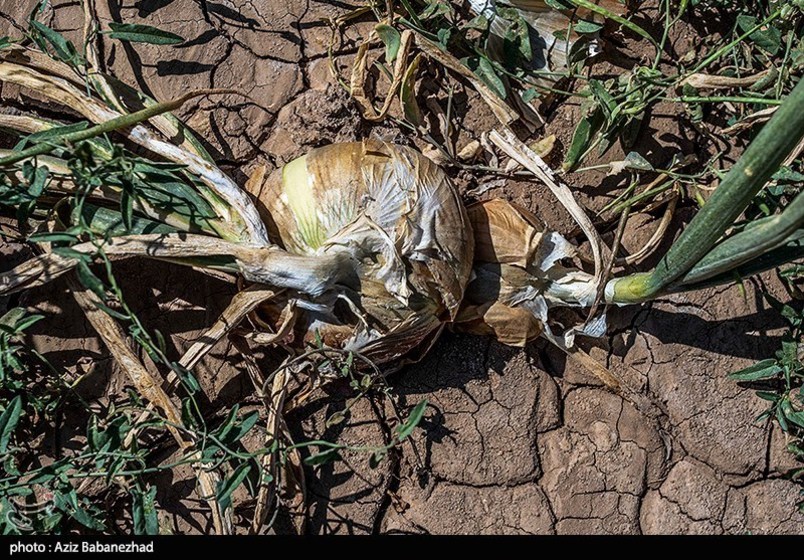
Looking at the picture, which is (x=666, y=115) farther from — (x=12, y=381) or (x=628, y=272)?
(x=12, y=381)

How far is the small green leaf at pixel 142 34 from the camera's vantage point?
2.05 m

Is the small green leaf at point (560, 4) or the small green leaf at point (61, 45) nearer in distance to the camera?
the small green leaf at point (61, 45)

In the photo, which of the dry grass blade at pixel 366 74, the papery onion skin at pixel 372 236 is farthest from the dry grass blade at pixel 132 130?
the dry grass blade at pixel 366 74

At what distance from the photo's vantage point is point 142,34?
2.07 m

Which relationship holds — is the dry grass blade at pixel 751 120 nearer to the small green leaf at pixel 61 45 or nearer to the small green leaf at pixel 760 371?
the small green leaf at pixel 760 371

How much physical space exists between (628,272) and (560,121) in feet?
1.45

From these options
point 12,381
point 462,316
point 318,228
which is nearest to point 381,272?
point 318,228

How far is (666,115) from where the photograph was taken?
92.0 inches

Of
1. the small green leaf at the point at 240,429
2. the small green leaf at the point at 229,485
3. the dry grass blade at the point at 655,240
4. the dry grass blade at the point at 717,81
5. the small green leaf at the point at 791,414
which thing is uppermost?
the dry grass blade at the point at 717,81

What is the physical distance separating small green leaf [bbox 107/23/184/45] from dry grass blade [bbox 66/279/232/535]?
1.94 ft

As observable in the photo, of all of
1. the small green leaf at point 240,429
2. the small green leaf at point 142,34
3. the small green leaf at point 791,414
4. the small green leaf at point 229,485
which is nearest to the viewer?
the small green leaf at point 229,485

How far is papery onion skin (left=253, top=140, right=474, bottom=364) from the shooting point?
1.87 meters

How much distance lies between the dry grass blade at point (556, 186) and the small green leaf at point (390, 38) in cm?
32

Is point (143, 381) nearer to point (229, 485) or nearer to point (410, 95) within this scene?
point (229, 485)
